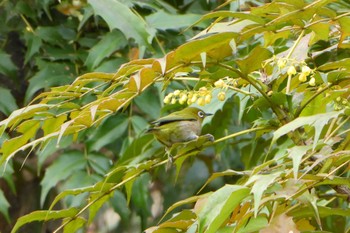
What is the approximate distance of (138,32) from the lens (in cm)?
234

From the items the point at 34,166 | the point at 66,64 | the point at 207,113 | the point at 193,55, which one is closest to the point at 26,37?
the point at 66,64

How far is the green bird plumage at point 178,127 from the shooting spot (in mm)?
1997

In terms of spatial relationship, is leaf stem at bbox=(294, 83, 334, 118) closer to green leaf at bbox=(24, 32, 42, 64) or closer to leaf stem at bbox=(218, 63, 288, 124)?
leaf stem at bbox=(218, 63, 288, 124)

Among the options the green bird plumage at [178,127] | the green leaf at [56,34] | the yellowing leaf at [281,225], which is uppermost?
the yellowing leaf at [281,225]

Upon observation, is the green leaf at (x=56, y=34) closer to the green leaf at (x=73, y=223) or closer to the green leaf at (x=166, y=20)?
the green leaf at (x=166, y=20)

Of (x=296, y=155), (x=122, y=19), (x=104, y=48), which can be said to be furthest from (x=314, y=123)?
(x=104, y=48)

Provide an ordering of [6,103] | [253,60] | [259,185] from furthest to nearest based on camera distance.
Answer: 1. [6,103]
2. [253,60]
3. [259,185]

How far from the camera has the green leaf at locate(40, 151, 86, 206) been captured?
2.81 meters

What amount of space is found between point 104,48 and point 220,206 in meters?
1.75

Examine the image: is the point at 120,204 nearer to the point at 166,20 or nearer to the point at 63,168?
the point at 63,168

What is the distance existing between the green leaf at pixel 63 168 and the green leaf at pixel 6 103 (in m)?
0.25

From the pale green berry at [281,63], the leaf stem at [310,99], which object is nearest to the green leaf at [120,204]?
the leaf stem at [310,99]

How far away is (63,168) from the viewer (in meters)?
2.84

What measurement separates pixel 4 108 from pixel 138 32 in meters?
0.80
